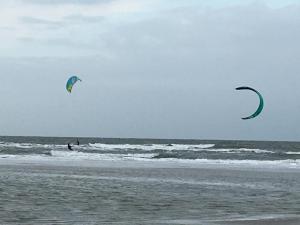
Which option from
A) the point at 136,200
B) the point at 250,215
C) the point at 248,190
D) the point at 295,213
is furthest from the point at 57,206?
the point at 248,190

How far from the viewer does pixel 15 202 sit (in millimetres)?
13617

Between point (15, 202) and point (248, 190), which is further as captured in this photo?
point (248, 190)

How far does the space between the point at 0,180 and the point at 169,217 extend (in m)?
9.54

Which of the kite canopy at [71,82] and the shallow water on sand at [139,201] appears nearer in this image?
the shallow water on sand at [139,201]

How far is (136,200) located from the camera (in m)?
14.6

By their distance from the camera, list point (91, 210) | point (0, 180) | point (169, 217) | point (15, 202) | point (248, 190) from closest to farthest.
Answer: point (169, 217) < point (91, 210) < point (15, 202) < point (248, 190) < point (0, 180)

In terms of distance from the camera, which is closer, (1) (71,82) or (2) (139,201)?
(2) (139,201)

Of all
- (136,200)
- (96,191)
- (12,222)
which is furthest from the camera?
(96,191)

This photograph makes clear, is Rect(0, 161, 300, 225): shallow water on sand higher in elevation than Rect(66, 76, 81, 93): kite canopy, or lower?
lower

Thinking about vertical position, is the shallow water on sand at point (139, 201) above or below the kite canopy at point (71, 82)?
below

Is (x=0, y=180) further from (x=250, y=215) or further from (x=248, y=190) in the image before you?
(x=250, y=215)

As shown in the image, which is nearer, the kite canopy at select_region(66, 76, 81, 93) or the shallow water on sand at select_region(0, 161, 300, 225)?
the shallow water on sand at select_region(0, 161, 300, 225)

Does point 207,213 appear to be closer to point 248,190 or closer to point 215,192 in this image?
point 215,192

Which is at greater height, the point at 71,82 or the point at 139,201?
the point at 71,82
